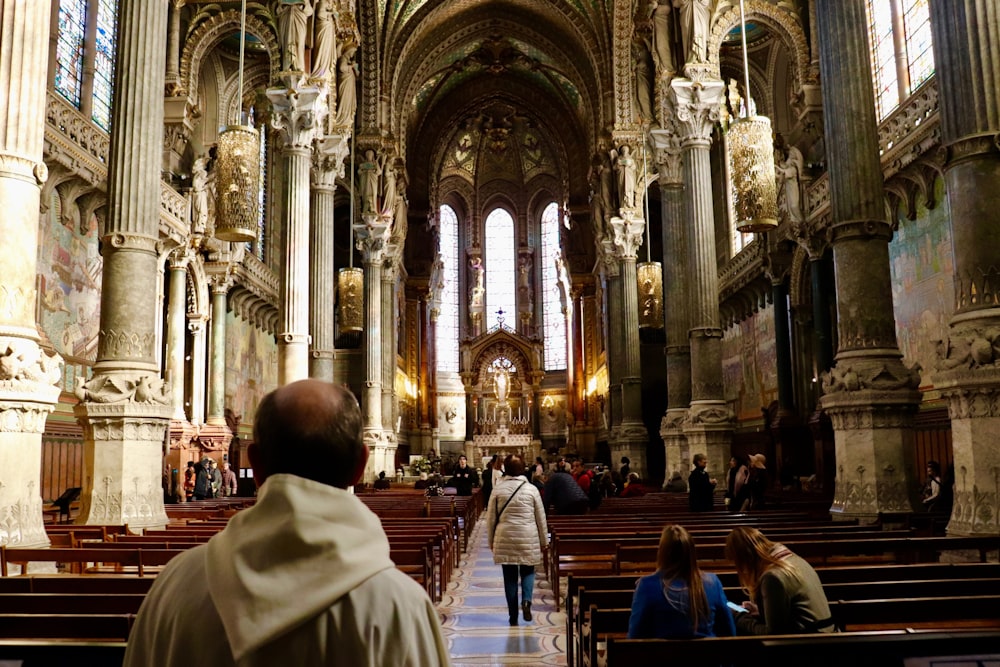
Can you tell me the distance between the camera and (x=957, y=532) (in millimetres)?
7152

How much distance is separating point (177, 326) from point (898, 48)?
16.2 metres

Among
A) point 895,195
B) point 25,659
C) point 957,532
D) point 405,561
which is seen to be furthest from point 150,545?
point 895,195

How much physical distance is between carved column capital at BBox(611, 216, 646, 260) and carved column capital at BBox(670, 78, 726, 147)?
9.31 meters

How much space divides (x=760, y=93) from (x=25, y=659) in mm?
24926

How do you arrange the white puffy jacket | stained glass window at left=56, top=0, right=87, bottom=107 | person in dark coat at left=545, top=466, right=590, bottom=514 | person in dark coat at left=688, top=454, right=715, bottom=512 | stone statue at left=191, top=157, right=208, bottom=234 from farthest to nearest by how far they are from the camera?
1. stone statue at left=191, top=157, right=208, bottom=234
2. stained glass window at left=56, top=0, right=87, bottom=107
3. person in dark coat at left=545, top=466, right=590, bottom=514
4. person in dark coat at left=688, top=454, right=715, bottom=512
5. the white puffy jacket

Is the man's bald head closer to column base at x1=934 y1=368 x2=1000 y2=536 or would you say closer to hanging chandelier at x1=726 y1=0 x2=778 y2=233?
column base at x1=934 y1=368 x2=1000 y2=536

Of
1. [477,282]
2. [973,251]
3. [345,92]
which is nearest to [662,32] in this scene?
[345,92]

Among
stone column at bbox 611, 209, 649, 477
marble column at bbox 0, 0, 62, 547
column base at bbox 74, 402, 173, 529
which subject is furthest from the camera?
stone column at bbox 611, 209, 649, 477

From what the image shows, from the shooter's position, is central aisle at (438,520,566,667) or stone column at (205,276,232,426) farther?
stone column at (205,276,232,426)

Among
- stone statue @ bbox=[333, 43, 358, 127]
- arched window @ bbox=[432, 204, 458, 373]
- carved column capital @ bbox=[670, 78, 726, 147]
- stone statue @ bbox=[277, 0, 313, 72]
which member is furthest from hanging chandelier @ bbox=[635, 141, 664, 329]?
arched window @ bbox=[432, 204, 458, 373]

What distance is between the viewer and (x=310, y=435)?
5.06 ft

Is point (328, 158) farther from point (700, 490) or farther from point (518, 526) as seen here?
point (518, 526)

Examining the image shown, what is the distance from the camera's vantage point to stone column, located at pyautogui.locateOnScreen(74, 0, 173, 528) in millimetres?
8703

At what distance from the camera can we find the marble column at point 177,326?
19.0 metres
